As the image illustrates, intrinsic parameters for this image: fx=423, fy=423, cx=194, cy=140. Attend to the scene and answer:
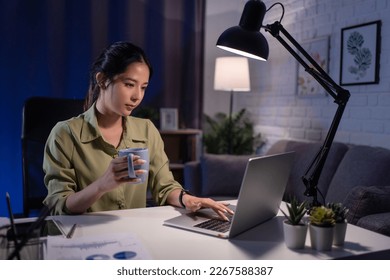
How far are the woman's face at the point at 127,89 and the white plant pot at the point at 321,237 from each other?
63cm

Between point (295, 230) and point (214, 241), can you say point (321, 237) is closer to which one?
point (295, 230)

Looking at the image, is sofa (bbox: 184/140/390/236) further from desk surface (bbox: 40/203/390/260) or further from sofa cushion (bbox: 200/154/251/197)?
desk surface (bbox: 40/203/390/260)

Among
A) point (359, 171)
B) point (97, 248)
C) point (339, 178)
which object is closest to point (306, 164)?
point (339, 178)

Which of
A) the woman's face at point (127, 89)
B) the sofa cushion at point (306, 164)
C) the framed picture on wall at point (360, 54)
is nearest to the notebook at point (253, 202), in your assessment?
the woman's face at point (127, 89)

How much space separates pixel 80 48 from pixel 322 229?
8.52 ft

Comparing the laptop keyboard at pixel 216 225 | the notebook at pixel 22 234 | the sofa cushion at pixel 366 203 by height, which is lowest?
the sofa cushion at pixel 366 203

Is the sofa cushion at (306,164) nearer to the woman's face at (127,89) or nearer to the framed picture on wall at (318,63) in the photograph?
the framed picture on wall at (318,63)

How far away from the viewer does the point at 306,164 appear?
2.36 metres

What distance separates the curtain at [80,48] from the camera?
2.84 m

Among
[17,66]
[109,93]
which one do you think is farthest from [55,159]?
[17,66]

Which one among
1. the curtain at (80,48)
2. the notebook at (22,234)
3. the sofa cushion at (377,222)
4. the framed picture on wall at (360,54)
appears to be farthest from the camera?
the curtain at (80,48)
